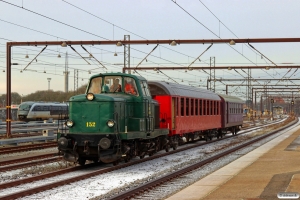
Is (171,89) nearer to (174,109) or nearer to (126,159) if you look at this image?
(174,109)

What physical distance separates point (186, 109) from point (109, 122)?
31.9 feet

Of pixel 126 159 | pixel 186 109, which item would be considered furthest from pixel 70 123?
pixel 186 109

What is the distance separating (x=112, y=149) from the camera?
1631 cm

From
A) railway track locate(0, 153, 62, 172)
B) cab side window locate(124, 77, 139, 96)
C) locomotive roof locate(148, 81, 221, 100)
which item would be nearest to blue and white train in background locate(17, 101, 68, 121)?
locomotive roof locate(148, 81, 221, 100)

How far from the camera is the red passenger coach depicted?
73.8ft

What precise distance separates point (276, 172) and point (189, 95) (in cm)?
1175

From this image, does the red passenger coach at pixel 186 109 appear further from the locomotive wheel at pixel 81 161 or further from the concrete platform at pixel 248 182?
the locomotive wheel at pixel 81 161

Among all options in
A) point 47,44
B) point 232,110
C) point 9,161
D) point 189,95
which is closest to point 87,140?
point 9,161

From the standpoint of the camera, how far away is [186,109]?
2570cm

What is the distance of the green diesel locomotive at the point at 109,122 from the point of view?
16297mm

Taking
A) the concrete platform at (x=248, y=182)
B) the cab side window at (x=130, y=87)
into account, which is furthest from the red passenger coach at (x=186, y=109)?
the concrete platform at (x=248, y=182)

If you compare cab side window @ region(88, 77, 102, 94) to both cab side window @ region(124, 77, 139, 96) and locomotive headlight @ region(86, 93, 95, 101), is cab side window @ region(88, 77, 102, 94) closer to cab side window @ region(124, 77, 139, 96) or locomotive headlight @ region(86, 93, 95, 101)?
cab side window @ region(124, 77, 139, 96)

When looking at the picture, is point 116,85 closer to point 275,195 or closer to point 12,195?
point 12,195

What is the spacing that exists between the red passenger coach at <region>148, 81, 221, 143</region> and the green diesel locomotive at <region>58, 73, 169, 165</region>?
3269mm
